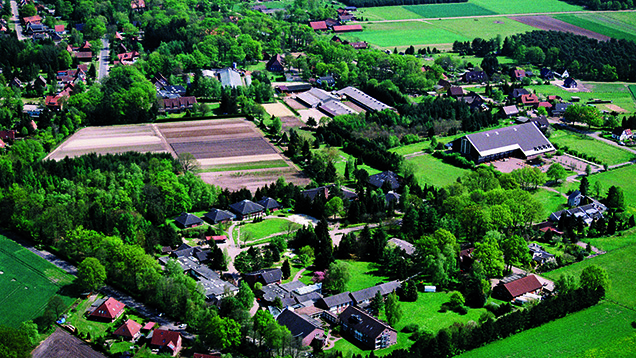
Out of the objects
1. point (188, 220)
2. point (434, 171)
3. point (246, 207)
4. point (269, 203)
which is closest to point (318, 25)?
point (434, 171)

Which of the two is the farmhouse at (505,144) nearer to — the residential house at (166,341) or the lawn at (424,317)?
the lawn at (424,317)

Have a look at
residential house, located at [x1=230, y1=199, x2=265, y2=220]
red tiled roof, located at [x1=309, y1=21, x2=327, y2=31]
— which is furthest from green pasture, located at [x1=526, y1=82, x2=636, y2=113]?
residential house, located at [x1=230, y1=199, x2=265, y2=220]

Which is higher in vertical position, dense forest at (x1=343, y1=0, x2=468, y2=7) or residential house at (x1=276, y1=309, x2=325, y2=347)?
dense forest at (x1=343, y1=0, x2=468, y2=7)

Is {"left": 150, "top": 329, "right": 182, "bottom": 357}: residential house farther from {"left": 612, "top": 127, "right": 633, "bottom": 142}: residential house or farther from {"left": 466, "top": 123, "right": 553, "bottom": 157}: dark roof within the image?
{"left": 612, "top": 127, "right": 633, "bottom": 142}: residential house

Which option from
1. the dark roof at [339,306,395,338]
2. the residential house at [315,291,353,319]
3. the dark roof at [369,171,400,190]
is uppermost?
the dark roof at [339,306,395,338]

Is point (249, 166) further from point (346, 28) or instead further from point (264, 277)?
point (346, 28)

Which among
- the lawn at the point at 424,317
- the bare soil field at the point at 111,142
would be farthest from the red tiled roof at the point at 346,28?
the lawn at the point at 424,317
